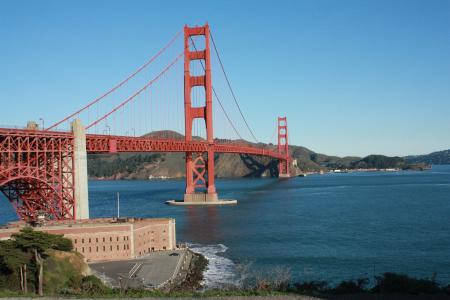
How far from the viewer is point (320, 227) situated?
1661 inches

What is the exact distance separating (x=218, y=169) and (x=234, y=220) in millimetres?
115563

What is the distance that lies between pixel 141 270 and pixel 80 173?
10.5 m

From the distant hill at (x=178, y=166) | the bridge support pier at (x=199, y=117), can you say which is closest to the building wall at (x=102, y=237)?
the bridge support pier at (x=199, y=117)

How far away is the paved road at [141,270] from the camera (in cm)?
2415

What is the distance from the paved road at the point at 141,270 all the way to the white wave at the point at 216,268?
1.73 metres

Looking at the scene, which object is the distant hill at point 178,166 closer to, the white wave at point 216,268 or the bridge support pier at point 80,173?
the bridge support pier at point 80,173

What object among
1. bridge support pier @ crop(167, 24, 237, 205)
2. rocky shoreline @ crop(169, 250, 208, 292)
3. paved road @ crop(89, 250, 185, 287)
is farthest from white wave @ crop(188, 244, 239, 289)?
bridge support pier @ crop(167, 24, 237, 205)

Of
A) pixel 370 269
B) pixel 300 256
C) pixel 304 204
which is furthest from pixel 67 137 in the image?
pixel 304 204

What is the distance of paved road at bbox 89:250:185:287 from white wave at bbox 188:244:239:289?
1.73 metres

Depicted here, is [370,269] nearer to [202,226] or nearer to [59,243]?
[59,243]

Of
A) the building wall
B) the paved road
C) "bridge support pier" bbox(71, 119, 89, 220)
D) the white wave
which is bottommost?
the white wave

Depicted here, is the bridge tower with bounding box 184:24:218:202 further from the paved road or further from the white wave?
the paved road

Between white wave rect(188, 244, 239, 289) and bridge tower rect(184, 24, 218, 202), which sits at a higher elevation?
bridge tower rect(184, 24, 218, 202)

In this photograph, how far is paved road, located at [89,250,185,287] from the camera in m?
24.2
